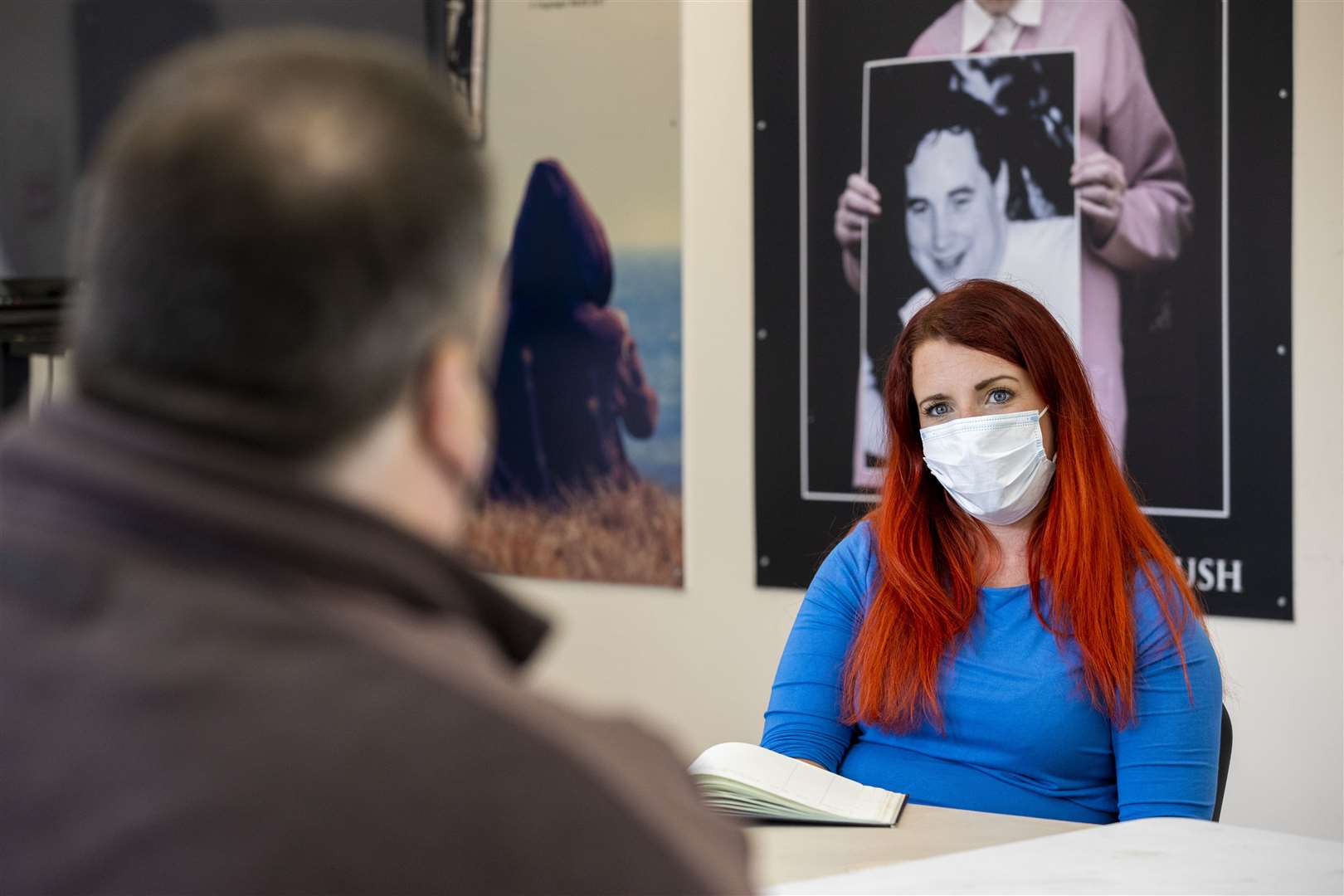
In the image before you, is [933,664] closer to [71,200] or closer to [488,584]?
[488,584]

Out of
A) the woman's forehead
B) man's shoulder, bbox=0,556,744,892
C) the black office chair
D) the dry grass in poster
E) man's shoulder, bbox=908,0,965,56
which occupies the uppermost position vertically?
man's shoulder, bbox=908,0,965,56

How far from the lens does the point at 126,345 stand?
0.51 metres

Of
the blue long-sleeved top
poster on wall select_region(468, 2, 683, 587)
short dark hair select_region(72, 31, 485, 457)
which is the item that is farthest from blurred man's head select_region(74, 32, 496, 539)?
poster on wall select_region(468, 2, 683, 587)

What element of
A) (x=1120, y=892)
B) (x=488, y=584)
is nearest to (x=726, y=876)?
(x=488, y=584)

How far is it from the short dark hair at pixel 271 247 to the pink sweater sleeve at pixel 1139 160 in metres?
2.41

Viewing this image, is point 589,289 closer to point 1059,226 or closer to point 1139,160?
point 1059,226

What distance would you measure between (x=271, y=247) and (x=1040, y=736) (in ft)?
5.06

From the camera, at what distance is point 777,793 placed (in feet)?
5.13

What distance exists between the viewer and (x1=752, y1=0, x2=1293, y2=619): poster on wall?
260cm

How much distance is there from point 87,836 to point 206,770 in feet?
0.17

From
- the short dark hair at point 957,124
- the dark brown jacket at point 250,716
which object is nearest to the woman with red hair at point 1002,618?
the short dark hair at point 957,124

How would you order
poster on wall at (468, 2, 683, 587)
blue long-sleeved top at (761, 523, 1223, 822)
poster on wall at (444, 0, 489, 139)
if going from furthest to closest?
1. poster on wall at (444, 0, 489, 139)
2. poster on wall at (468, 2, 683, 587)
3. blue long-sleeved top at (761, 523, 1223, 822)

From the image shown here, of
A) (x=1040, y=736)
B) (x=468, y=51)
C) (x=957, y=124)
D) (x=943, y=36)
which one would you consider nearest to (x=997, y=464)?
(x=1040, y=736)

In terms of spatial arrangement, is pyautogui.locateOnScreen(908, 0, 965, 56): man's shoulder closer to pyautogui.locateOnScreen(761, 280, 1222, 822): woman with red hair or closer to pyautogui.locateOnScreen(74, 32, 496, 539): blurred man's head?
pyautogui.locateOnScreen(761, 280, 1222, 822): woman with red hair
